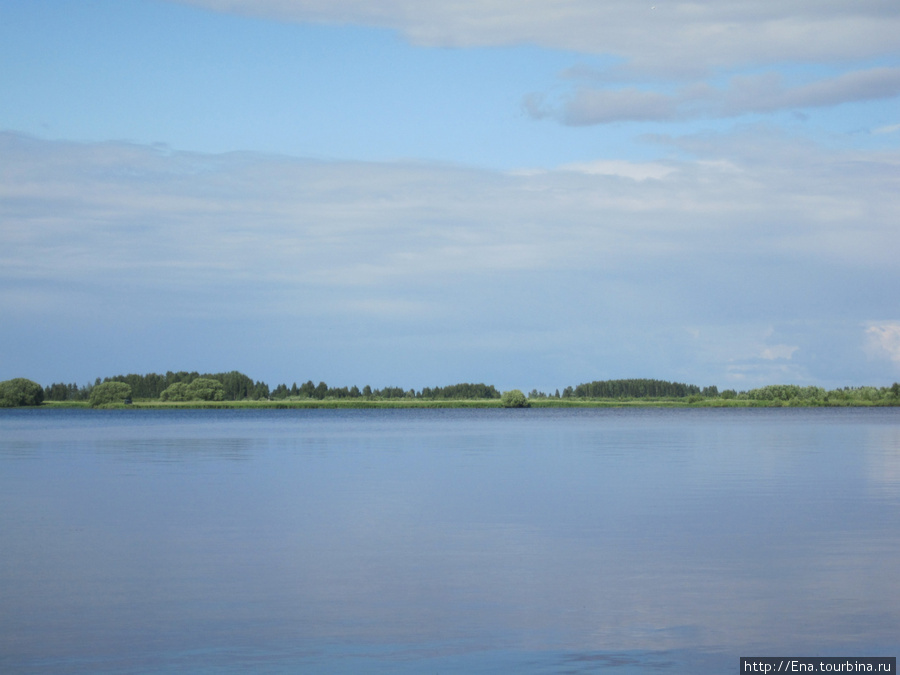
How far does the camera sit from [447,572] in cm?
1506

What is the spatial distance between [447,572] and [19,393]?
17122cm

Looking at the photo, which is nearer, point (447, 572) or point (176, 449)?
point (447, 572)

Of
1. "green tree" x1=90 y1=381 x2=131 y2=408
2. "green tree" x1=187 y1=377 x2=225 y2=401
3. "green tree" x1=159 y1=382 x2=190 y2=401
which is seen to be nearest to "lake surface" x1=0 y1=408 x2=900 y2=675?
"green tree" x1=90 y1=381 x2=131 y2=408

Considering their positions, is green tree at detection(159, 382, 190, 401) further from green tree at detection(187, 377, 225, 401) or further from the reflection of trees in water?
the reflection of trees in water

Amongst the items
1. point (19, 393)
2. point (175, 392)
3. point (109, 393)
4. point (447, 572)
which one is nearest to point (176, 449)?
point (447, 572)

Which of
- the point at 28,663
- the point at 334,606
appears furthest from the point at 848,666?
the point at 28,663

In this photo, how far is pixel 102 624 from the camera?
11.9 m

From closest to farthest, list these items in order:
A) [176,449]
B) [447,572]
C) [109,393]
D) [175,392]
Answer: [447,572] < [176,449] < [109,393] < [175,392]

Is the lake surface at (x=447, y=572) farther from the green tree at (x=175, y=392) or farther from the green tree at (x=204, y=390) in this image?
the green tree at (x=175, y=392)

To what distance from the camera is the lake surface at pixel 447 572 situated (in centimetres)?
1066

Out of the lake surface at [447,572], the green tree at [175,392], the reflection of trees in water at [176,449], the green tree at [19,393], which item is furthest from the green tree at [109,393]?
the lake surface at [447,572]

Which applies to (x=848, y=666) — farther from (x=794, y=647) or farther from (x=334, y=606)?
(x=334, y=606)

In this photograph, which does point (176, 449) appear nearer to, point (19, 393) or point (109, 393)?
point (19, 393)

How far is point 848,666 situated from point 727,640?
4.52 feet
